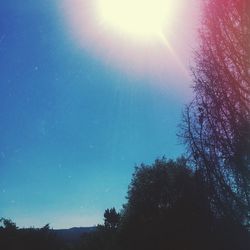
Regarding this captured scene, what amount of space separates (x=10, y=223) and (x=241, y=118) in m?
28.8

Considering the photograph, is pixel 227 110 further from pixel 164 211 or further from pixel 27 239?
pixel 27 239

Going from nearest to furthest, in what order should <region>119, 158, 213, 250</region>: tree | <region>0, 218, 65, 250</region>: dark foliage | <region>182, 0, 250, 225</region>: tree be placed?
<region>182, 0, 250, 225</region>: tree
<region>119, 158, 213, 250</region>: tree
<region>0, 218, 65, 250</region>: dark foliage

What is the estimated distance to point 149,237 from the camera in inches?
882

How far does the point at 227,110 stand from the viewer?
13453 millimetres

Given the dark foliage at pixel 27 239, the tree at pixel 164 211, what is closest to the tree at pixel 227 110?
the tree at pixel 164 211

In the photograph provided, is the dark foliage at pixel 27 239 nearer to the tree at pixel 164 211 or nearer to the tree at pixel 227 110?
the tree at pixel 164 211

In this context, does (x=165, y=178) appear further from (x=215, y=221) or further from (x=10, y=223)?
(x=10, y=223)

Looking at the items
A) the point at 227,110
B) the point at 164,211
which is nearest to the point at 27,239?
the point at 164,211

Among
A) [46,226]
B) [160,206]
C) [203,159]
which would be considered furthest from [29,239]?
[203,159]

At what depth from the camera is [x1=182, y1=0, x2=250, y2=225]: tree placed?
1305cm

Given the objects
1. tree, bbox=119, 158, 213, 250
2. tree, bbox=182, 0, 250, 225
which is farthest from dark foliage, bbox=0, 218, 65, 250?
tree, bbox=182, 0, 250, 225

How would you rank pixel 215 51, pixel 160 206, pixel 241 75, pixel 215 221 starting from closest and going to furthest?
pixel 241 75
pixel 215 51
pixel 215 221
pixel 160 206

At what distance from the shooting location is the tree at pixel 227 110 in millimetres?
13055

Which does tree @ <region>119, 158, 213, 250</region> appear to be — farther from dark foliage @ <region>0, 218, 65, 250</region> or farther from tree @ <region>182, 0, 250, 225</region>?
dark foliage @ <region>0, 218, 65, 250</region>
